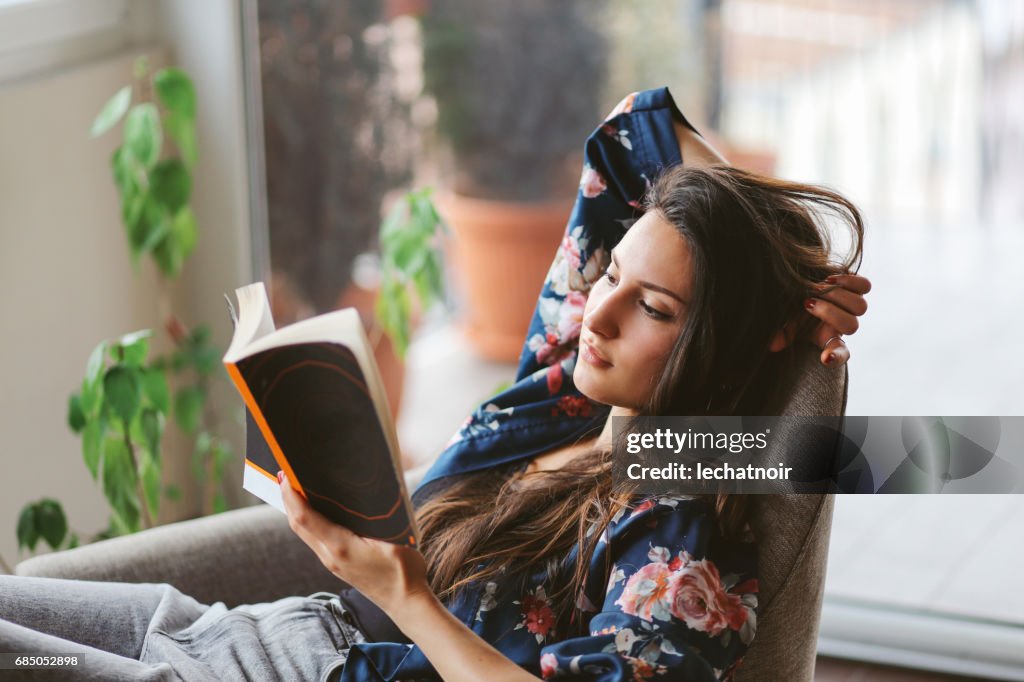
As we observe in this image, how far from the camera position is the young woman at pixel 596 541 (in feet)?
3.35

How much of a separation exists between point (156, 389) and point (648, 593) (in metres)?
1.01

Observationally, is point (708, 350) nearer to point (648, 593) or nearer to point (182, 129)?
point (648, 593)

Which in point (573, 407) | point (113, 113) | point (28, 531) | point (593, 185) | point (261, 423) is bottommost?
point (28, 531)

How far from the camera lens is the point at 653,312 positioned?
3.70ft

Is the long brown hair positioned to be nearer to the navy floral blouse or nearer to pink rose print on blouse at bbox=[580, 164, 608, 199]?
the navy floral blouse

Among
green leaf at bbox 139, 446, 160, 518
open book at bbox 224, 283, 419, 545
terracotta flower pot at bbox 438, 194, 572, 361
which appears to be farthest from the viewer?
terracotta flower pot at bbox 438, 194, 572, 361

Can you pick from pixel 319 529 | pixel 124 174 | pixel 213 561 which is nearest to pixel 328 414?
pixel 319 529

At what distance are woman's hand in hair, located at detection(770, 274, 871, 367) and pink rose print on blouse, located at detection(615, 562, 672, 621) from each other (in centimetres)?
27

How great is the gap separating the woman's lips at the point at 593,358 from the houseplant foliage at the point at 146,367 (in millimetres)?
807

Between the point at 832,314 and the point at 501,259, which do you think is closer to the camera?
the point at 832,314

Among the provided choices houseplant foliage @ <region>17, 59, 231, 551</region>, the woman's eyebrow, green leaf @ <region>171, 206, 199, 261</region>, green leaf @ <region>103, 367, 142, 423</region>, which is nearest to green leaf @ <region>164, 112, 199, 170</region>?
houseplant foliage @ <region>17, 59, 231, 551</region>

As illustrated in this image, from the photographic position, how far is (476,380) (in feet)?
10.5

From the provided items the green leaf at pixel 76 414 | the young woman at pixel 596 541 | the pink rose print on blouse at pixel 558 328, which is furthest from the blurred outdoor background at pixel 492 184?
the pink rose print on blouse at pixel 558 328

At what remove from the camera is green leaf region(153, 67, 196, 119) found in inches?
75.8
